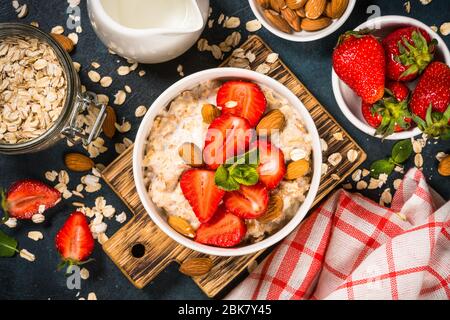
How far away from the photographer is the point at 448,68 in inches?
39.7

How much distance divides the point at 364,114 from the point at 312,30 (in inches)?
7.1

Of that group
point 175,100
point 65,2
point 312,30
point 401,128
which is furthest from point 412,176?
point 65,2

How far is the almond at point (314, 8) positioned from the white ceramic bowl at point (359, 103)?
0.24 ft

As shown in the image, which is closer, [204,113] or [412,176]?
[204,113]

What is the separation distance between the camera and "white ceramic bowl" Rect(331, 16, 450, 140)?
40.9 inches

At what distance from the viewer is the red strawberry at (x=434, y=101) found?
98 centimetres

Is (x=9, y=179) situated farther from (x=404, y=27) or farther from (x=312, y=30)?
(x=404, y=27)

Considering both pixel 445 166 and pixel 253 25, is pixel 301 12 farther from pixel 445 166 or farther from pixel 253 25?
pixel 445 166

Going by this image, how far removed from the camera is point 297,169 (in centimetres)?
97

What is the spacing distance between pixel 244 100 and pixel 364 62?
22 cm

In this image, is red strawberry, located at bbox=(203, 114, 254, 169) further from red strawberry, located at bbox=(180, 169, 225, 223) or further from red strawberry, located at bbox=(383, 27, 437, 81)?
red strawberry, located at bbox=(383, 27, 437, 81)

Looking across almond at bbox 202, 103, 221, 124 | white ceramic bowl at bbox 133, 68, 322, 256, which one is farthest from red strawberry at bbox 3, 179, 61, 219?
almond at bbox 202, 103, 221, 124

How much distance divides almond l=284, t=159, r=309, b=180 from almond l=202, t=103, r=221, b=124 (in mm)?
149
